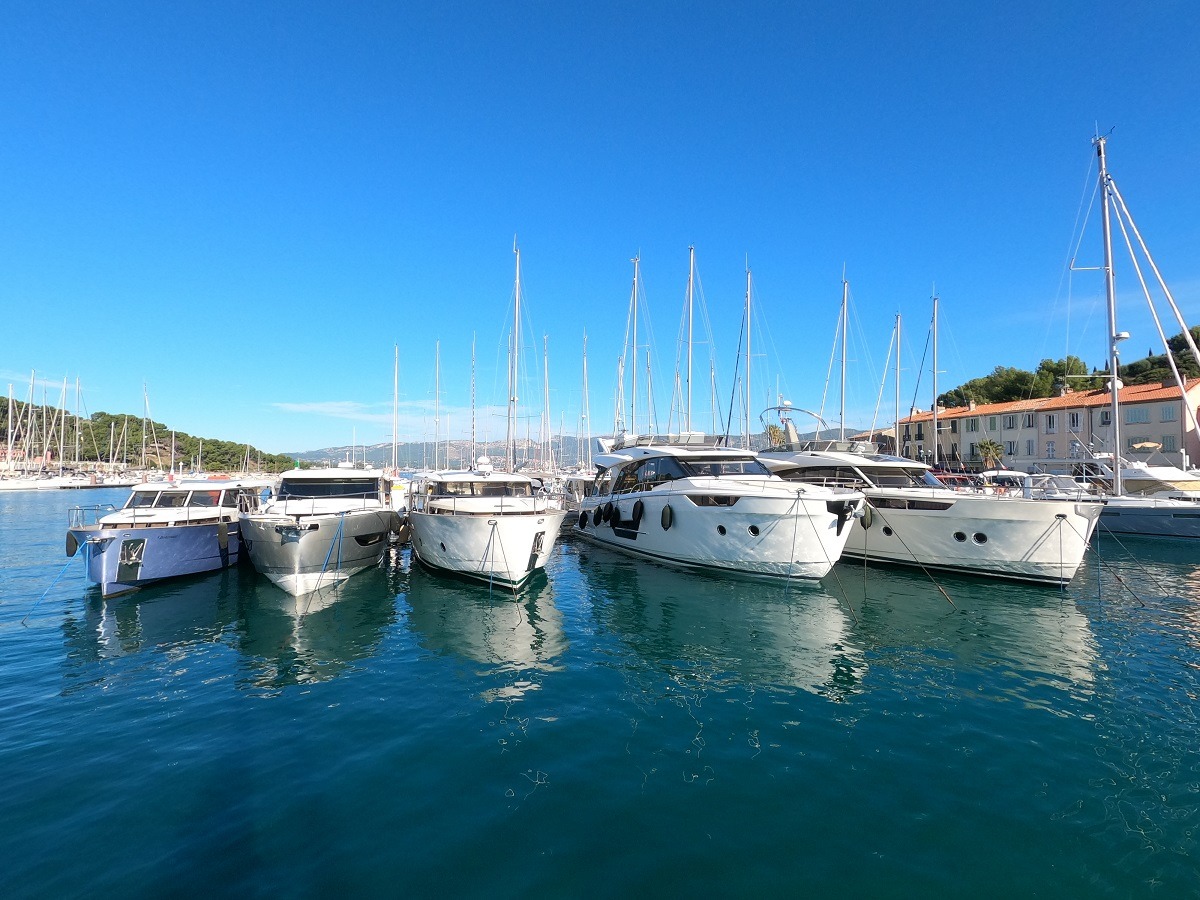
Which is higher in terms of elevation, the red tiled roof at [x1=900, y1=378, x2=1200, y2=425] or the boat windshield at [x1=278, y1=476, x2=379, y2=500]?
the red tiled roof at [x1=900, y1=378, x2=1200, y2=425]

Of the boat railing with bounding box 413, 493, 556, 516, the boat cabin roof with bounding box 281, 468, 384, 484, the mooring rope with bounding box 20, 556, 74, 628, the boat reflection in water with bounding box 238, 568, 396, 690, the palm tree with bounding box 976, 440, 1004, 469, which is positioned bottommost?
the boat reflection in water with bounding box 238, 568, 396, 690

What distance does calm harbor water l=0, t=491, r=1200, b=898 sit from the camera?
4895 millimetres

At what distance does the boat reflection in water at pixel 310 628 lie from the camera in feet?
32.3

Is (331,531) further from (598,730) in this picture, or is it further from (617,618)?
(598,730)

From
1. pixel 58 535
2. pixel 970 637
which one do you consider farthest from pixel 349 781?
pixel 58 535

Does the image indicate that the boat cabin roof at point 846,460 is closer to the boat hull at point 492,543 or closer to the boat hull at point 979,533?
the boat hull at point 979,533

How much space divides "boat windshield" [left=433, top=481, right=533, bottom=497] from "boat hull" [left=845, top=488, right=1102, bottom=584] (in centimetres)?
1158

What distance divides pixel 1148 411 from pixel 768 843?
59.2 metres

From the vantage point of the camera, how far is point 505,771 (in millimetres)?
6441

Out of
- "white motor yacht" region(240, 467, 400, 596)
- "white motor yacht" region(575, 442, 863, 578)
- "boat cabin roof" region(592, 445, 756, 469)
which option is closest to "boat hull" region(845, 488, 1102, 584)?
"white motor yacht" region(575, 442, 863, 578)

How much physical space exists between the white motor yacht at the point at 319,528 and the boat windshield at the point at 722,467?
1024 cm

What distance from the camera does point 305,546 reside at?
48.6 ft

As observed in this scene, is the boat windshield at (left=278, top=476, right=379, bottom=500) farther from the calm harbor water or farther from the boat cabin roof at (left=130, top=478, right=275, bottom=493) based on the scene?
the calm harbor water

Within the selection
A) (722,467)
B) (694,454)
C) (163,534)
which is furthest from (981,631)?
(163,534)
